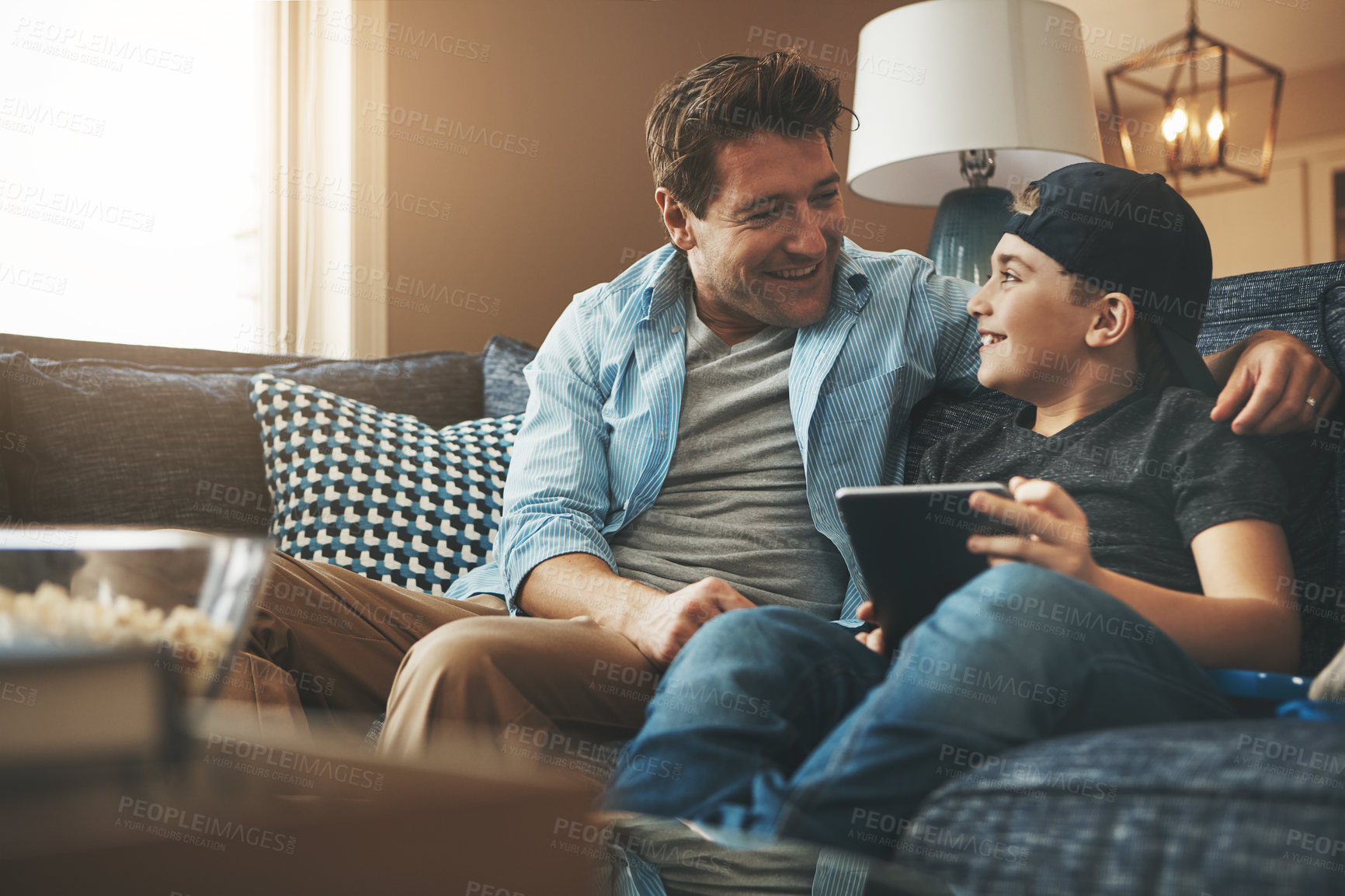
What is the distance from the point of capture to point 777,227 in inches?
53.9

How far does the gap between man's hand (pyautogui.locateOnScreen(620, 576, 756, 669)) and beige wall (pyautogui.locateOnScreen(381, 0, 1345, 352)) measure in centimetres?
147

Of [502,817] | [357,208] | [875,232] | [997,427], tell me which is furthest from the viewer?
[875,232]

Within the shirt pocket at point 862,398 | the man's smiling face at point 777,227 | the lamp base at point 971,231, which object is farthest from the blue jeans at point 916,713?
the lamp base at point 971,231

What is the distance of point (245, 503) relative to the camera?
5.27 feet

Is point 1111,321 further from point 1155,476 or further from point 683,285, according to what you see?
point 683,285

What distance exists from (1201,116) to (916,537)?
5.04m

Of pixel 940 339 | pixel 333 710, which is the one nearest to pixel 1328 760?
pixel 940 339

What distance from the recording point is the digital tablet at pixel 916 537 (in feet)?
2.66

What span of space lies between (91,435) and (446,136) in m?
1.19

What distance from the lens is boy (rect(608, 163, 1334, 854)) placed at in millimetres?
729

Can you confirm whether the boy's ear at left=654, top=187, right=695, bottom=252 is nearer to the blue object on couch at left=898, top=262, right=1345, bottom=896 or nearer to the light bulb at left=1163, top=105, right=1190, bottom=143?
the blue object on couch at left=898, top=262, right=1345, bottom=896

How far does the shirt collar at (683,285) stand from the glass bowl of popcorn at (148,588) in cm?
94

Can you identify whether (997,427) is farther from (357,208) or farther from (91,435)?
(357,208)

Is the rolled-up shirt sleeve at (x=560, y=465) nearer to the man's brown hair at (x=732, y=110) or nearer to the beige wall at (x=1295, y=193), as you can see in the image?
the man's brown hair at (x=732, y=110)
